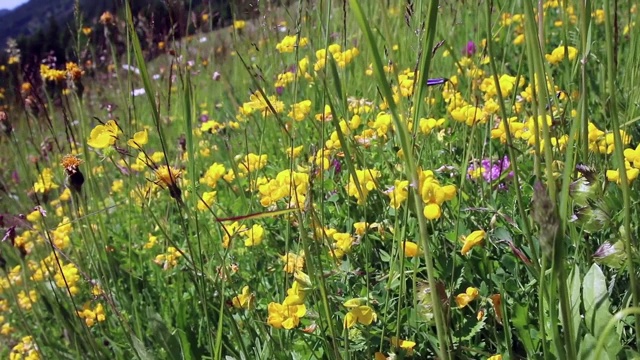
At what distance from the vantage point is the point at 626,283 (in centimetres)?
91

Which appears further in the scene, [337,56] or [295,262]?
[337,56]

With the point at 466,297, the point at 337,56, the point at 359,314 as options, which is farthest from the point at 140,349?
the point at 337,56

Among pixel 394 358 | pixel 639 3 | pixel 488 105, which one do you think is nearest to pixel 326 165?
pixel 488 105

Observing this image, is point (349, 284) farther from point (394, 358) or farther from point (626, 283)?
point (626, 283)

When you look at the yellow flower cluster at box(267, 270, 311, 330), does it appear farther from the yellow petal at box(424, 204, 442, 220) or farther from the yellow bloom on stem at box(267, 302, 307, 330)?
the yellow petal at box(424, 204, 442, 220)

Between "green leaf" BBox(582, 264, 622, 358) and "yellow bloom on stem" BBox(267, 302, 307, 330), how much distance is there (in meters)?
0.37

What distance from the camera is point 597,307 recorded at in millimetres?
728

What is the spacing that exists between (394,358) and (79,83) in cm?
109

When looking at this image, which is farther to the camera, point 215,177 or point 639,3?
point 215,177

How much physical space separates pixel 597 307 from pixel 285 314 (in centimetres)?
41

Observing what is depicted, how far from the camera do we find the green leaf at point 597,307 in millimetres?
705

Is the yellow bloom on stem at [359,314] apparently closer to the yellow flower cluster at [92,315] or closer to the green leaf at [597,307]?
the green leaf at [597,307]

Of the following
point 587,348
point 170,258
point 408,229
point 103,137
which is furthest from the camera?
point 170,258

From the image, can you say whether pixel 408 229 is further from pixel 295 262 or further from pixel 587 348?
pixel 587 348
